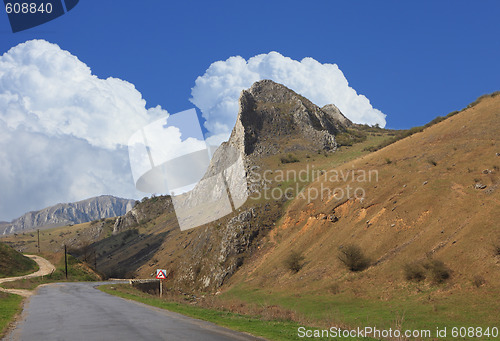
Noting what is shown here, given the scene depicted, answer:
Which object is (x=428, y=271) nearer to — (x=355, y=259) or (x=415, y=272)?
(x=415, y=272)

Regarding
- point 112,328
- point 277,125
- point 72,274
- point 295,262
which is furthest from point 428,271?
point 277,125

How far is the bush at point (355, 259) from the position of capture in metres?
34.1

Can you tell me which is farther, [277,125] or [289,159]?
[277,125]

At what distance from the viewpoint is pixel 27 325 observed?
48.7ft

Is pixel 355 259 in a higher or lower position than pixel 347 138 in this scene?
lower

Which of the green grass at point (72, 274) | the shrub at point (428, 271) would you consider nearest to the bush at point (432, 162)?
the shrub at point (428, 271)

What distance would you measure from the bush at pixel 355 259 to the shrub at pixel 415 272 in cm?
583

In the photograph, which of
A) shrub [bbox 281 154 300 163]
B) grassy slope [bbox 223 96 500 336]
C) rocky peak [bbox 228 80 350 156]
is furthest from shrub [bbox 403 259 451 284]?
rocky peak [bbox 228 80 350 156]

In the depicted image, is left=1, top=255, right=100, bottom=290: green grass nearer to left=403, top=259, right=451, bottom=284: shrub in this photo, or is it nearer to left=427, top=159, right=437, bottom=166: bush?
left=403, top=259, right=451, bottom=284: shrub

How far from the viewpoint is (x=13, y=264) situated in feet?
198

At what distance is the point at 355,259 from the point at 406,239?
5.39 metres

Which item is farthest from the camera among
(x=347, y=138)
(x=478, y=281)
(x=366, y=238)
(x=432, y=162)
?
(x=347, y=138)

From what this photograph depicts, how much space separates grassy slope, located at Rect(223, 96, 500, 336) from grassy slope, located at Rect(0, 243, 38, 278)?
120ft

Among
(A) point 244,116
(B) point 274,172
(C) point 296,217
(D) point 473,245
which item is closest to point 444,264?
(D) point 473,245
